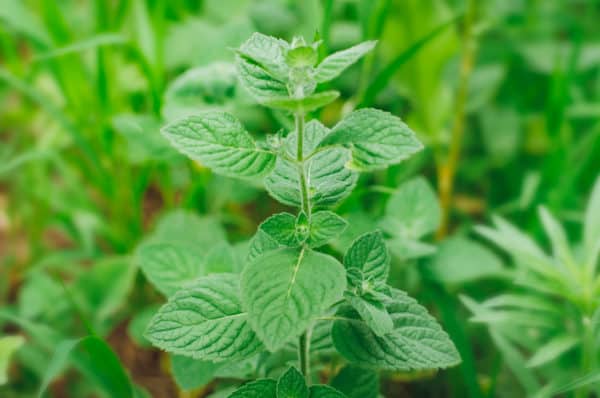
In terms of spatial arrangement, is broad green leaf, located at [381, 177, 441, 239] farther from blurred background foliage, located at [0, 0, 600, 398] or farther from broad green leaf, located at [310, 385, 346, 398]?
broad green leaf, located at [310, 385, 346, 398]

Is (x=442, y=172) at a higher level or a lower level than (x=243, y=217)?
higher

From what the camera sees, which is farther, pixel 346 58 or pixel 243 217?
pixel 243 217

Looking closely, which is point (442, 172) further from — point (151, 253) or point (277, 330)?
point (277, 330)

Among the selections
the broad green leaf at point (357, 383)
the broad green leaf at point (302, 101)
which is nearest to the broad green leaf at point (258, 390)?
the broad green leaf at point (357, 383)

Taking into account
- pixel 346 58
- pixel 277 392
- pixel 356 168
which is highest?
pixel 346 58

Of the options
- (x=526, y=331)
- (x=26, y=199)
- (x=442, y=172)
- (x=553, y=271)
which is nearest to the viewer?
(x=553, y=271)

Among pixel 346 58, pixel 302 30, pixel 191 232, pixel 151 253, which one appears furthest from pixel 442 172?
→ pixel 346 58
